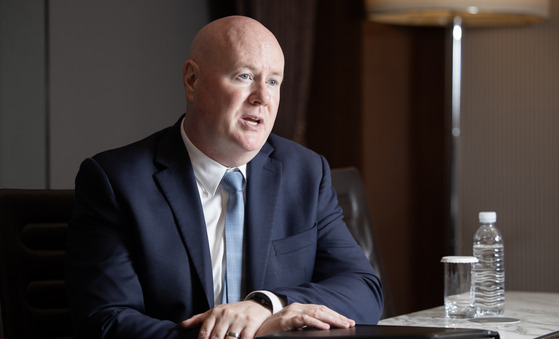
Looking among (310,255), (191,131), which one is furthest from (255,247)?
(191,131)

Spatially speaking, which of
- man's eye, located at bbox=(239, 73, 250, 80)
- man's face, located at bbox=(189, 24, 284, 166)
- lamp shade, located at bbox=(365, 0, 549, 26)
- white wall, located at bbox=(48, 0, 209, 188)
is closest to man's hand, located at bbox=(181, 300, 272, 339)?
man's face, located at bbox=(189, 24, 284, 166)

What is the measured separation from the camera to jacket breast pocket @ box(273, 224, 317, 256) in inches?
75.8

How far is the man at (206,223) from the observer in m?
1.74

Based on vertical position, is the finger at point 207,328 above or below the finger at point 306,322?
below

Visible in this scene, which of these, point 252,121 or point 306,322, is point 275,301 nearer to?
point 306,322

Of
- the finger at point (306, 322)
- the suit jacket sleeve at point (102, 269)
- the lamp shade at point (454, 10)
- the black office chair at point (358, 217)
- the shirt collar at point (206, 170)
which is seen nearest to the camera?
the finger at point (306, 322)

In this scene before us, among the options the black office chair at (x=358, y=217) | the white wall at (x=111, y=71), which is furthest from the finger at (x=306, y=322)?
the white wall at (x=111, y=71)

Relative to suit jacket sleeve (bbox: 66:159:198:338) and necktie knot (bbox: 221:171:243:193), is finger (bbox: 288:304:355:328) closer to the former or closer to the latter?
suit jacket sleeve (bbox: 66:159:198:338)

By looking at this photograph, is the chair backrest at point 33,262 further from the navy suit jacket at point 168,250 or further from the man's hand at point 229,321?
the man's hand at point 229,321

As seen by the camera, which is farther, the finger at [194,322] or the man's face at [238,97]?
the man's face at [238,97]

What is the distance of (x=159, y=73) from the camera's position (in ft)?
12.3

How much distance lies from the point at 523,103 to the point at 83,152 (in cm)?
231

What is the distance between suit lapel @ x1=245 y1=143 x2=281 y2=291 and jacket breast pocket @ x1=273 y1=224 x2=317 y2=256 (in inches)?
1.5

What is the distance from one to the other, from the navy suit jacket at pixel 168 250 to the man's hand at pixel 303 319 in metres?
0.11
